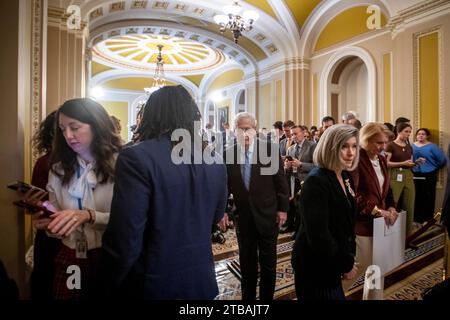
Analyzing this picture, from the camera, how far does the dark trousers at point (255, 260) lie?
230cm

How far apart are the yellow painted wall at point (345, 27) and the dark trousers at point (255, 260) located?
6327 millimetres

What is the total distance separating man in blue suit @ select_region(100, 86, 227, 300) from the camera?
1045 millimetres

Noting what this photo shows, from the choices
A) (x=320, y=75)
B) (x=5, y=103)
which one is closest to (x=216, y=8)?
(x=320, y=75)

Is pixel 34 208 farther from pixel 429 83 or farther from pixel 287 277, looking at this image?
pixel 429 83

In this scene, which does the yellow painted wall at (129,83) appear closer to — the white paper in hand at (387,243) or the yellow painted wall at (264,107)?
the yellow painted wall at (264,107)

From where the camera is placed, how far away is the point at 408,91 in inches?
223

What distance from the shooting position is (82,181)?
1.31 m

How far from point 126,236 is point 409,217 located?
391cm

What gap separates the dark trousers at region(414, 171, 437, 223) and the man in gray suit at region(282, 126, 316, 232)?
2.37 metres

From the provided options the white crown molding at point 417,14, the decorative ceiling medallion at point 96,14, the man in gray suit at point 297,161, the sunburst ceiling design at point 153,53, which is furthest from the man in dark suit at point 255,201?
the sunburst ceiling design at point 153,53

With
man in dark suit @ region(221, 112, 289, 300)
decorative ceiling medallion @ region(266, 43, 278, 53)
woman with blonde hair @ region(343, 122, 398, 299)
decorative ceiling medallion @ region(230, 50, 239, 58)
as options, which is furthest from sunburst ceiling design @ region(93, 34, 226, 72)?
woman with blonde hair @ region(343, 122, 398, 299)

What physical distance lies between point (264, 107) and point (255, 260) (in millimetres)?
7987

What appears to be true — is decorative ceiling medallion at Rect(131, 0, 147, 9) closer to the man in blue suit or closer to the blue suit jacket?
the man in blue suit

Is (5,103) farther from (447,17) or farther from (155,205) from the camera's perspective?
(447,17)
